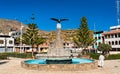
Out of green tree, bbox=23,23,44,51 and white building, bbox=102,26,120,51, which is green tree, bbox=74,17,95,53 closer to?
green tree, bbox=23,23,44,51

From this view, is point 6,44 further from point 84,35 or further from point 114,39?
point 114,39

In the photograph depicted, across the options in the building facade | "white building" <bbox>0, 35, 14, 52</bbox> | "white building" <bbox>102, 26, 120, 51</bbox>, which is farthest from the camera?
the building facade

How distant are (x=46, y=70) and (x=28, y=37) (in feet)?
145

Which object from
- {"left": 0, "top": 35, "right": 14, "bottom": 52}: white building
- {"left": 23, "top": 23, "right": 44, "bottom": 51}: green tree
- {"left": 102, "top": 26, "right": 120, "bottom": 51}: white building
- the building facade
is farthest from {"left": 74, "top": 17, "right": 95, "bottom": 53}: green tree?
{"left": 0, "top": 35, "right": 14, "bottom": 52}: white building

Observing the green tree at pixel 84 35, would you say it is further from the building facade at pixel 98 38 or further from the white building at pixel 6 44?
the white building at pixel 6 44

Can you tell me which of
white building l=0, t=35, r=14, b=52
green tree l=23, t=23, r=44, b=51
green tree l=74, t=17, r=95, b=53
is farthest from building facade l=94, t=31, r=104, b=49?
white building l=0, t=35, r=14, b=52

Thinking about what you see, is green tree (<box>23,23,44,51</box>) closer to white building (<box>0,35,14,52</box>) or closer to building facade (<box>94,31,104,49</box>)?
white building (<box>0,35,14,52</box>)

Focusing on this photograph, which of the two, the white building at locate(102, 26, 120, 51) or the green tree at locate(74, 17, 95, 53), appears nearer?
the green tree at locate(74, 17, 95, 53)

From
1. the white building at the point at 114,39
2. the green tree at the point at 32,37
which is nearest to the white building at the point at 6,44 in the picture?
the green tree at the point at 32,37

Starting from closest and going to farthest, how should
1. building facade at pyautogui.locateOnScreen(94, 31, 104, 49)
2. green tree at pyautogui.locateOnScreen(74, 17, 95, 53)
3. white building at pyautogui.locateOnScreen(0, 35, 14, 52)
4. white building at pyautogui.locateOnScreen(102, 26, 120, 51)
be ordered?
green tree at pyautogui.locateOnScreen(74, 17, 95, 53)
white building at pyautogui.locateOnScreen(102, 26, 120, 51)
white building at pyautogui.locateOnScreen(0, 35, 14, 52)
building facade at pyautogui.locateOnScreen(94, 31, 104, 49)

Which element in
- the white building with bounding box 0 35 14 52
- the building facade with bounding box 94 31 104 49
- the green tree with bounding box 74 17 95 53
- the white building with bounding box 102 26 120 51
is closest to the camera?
the green tree with bounding box 74 17 95 53

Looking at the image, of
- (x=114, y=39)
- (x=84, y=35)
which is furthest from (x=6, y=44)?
(x=114, y=39)

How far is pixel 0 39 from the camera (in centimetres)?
8919

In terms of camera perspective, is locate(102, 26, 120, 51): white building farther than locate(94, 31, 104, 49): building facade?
No
